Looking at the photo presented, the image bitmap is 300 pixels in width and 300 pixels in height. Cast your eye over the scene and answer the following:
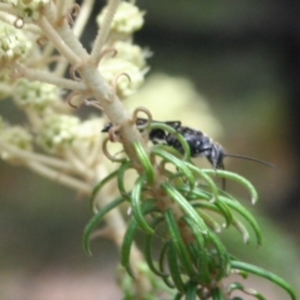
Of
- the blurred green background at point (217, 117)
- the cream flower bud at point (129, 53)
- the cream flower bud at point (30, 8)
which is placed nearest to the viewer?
the cream flower bud at point (30, 8)

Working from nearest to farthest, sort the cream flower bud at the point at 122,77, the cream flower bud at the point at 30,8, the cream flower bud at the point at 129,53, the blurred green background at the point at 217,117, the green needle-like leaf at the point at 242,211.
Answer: the cream flower bud at the point at 30,8, the green needle-like leaf at the point at 242,211, the cream flower bud at the point at 122,77, the cream flower bud at the point at 129,53, the blurred green background at the point at 217,117

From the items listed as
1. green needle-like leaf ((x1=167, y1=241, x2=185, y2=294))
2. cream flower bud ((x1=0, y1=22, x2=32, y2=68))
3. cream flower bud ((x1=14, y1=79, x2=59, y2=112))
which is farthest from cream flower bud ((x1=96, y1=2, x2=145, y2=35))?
green needle-like leaf ((x1=167, y1=241, x2=185, y2=294))

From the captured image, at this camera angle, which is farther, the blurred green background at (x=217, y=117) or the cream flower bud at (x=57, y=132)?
the blurred green background at (x=217, y=117)

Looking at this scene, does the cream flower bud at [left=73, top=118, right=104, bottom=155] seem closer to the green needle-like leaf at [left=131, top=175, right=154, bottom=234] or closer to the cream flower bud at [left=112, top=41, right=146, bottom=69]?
the cream flower bud at [left=112, top=41, right=146, bottom=69]

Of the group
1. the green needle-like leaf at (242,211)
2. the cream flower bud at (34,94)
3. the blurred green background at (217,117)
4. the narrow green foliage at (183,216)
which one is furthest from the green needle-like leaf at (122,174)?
the blurred green background at (217,117)

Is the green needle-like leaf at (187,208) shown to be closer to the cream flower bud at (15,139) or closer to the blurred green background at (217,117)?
the cream flower bud at (15,139)

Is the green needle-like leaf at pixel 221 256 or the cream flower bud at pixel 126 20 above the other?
the cream flower bud at pixel 126 20
